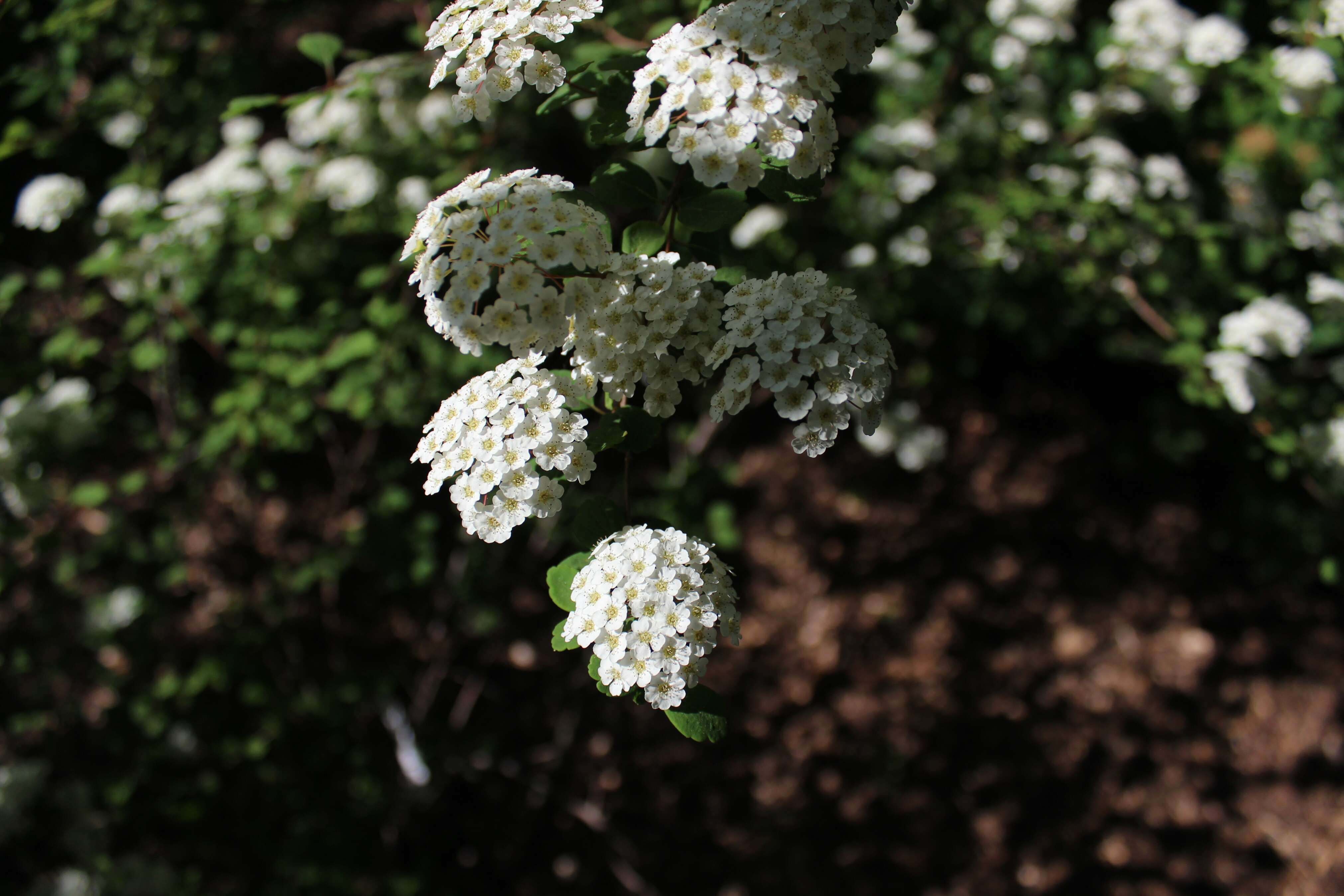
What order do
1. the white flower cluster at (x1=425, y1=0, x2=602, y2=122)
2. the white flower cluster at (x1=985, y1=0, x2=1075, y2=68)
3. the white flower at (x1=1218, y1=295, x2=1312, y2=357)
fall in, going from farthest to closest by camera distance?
the white flower cluster at (x1=985, y1=0, x2=1075, y2=68) < the white flower at (x1=1218, y1=295, x2=1312, y2=357) < the white flower cluster at (x1=425, y1=0, x2=602, y2=122)

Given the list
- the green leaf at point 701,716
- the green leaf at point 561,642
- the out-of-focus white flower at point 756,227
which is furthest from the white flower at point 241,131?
the green leaf at point 701,716

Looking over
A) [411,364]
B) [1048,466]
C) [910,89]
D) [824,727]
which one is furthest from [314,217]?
[1048,466]

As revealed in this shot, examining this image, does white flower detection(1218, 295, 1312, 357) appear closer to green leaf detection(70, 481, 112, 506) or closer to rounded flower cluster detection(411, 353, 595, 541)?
rounded flower cluster detection(411, 353, 595, 541)

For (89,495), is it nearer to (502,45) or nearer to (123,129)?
(123,129)

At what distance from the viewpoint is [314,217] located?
2.42 meters

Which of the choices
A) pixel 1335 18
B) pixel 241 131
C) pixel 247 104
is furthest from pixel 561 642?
pixel 241 131

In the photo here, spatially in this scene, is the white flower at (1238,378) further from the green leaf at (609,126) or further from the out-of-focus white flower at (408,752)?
the out-of-focus white flower at (408,752)

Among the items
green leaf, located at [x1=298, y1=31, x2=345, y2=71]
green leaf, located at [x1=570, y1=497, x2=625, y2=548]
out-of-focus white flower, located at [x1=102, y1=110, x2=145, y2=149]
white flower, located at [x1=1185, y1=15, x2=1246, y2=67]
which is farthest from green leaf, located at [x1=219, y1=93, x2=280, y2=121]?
white flower, located at [x1=1185, y1=15, x2=1246, y2=67]

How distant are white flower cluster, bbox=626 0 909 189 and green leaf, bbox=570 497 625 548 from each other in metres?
0.49

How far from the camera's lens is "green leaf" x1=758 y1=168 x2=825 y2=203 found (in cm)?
127

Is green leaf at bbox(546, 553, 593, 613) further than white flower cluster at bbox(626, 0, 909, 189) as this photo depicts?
Yes

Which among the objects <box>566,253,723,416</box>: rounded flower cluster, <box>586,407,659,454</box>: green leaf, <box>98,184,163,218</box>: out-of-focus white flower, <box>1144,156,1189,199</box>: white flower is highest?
<box>566,253,723,416</box>: rounded flower cluster

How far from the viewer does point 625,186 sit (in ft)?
4.40

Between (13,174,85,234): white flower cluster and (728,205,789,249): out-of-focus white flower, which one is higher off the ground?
(13,174,85,234): white flower cluster
